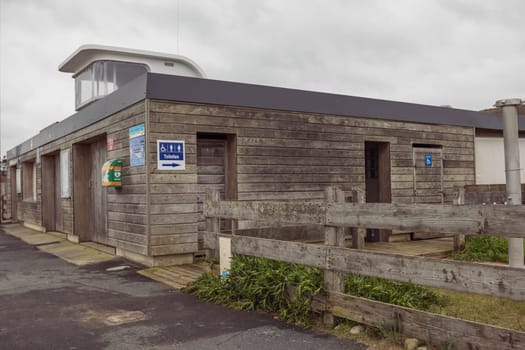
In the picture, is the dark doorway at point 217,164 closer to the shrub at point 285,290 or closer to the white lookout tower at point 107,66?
the shrub at point 285,290

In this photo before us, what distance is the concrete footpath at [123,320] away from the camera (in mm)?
4422

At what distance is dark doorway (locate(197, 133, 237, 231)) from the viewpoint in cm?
934

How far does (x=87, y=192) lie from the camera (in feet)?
41.1

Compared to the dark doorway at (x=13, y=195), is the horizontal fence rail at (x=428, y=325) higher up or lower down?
lower down

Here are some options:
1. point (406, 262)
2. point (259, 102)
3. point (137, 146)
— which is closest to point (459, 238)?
point (259, 102)

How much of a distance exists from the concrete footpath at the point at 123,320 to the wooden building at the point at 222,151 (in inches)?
65.0

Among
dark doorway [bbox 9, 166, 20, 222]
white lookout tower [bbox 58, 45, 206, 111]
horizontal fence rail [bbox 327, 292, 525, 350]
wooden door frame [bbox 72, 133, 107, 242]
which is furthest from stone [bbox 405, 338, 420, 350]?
dark doorway [bbox 9, 166, 20, 222]

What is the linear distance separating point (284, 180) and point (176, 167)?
7.92 feet

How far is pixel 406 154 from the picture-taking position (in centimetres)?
1190

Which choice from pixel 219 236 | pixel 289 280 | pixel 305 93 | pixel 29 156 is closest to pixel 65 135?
pixel 29 156

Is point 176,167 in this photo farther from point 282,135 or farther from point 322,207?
point 322,207

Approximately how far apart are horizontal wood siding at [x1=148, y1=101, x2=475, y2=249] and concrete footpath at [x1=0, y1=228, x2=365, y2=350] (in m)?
1.76

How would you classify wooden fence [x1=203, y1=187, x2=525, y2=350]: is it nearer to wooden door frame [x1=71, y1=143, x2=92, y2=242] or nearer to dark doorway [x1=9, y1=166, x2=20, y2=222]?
wooden door frame [x1=71, y1=143, x2=92, y2=242]

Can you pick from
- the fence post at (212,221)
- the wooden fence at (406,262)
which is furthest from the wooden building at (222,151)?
the wooden fence at (406,262)
